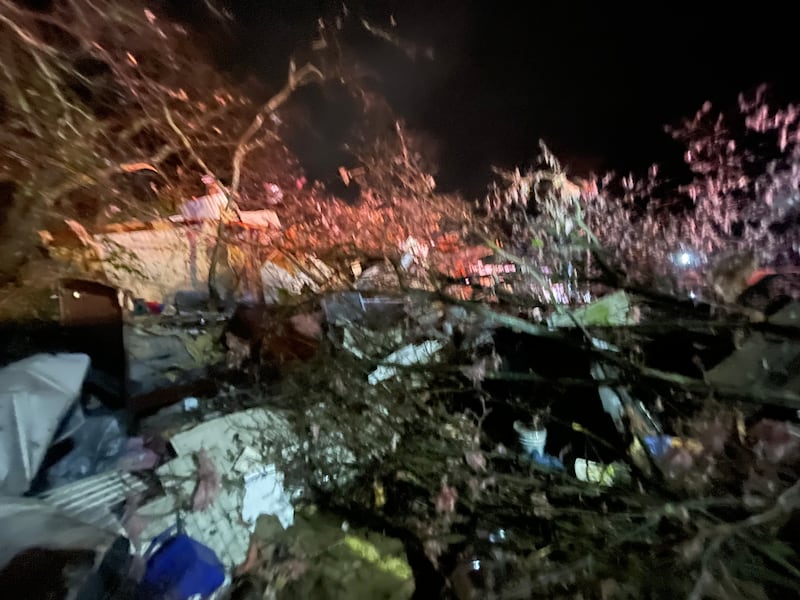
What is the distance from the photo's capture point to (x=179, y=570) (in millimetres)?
2820

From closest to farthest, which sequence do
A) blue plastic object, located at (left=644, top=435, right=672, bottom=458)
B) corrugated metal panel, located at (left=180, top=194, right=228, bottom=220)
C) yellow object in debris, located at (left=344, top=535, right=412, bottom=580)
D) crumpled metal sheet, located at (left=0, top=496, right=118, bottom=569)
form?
crumpled metal sheet, located at (left=0, top=496, right=118, bottom=569) < blue plastic object, located at (left=644, top=435, right=672, bottom=458) < yellow object in debris, located at (left=344, top=535, right=412, bottom=580) < corrugated metal panel, located at (left=180, top=194, right=228, bottom=220)

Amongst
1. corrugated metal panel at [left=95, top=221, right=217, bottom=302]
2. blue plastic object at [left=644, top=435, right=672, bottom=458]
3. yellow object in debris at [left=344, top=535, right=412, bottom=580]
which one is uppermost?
corrugated metal panel at [left=95, top=221, right=217, bottom=302]

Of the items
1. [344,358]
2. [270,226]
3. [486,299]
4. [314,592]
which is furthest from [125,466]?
[270,226]

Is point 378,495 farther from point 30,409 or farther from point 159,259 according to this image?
point 159,259

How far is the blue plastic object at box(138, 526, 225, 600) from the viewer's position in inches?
106

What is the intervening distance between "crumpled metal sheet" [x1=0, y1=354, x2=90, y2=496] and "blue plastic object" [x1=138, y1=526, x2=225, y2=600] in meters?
0.80

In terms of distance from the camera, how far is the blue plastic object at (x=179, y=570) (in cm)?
269

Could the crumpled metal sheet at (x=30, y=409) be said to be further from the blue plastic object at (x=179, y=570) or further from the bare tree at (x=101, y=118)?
the bare tree at (x=101, y=118)

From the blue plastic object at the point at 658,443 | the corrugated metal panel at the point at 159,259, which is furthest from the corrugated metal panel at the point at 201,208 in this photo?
the blue plastic object at the point at 658,443

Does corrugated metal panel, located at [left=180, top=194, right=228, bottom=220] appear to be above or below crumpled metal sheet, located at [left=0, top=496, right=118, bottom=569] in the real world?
above

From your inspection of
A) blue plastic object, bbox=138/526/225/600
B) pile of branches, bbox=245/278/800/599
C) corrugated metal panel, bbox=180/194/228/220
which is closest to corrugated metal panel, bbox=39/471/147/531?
blue plastic object, bbox=138/526/225/600

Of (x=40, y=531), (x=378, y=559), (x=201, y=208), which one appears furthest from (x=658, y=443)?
(x=201, y=208)

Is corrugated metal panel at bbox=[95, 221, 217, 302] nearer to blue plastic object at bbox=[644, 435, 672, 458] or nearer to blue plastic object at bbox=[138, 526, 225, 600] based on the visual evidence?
blue plastic object at bbox=[138, 526, 225, 600]

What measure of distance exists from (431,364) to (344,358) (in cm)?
82
